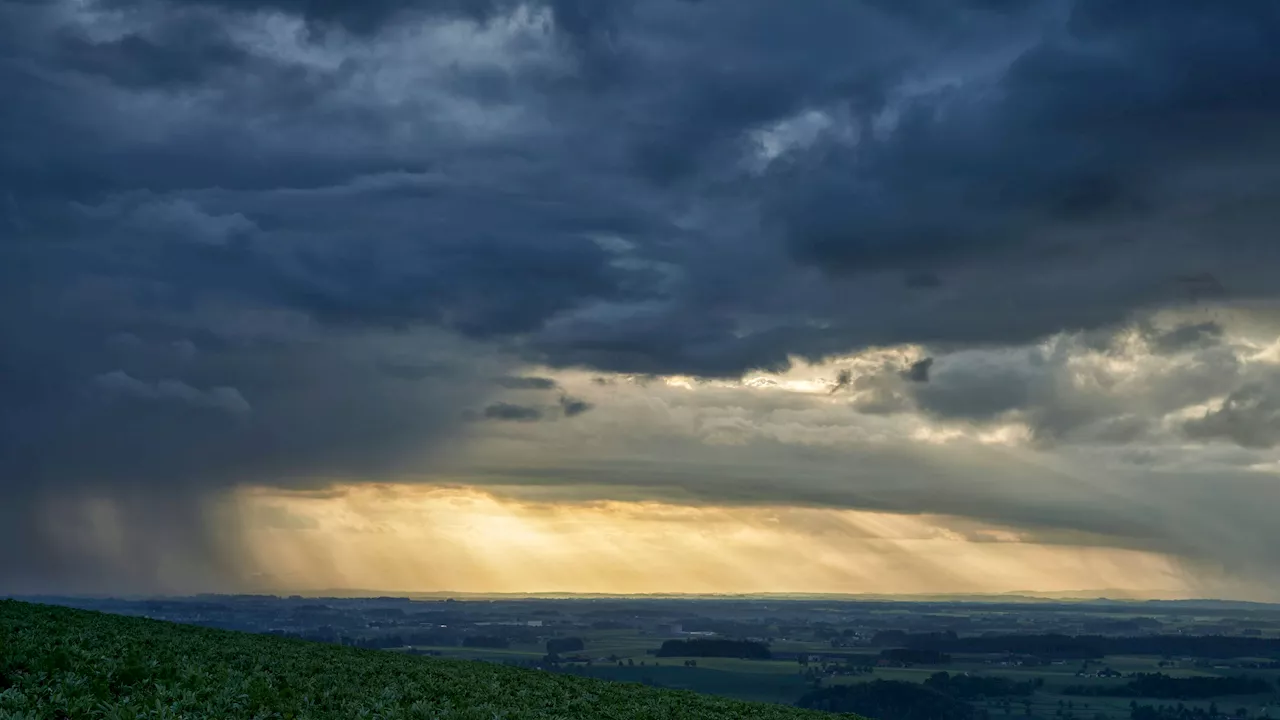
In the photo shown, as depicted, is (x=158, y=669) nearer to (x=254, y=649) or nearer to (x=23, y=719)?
(x=23, y=719)

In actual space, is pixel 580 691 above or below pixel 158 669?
below

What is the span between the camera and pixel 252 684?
92.3ft

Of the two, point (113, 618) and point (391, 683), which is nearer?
point (391, 683)

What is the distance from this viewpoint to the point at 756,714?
1944 inches

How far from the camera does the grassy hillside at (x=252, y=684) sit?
23.6 metres

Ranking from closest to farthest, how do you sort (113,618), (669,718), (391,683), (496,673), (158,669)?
(158,669) → (391,683) → (669,718) → (496,673) → (113,618)

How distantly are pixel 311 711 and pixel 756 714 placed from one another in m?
27.4

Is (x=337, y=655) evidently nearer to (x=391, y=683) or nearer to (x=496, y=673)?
(x=496, y=673)

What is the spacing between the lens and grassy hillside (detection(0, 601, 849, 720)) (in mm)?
23625

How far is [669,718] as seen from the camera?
43.3 metres

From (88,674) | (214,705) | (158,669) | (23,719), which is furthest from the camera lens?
(158,669)

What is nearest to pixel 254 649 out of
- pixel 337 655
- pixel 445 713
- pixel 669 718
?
pixel 337 655

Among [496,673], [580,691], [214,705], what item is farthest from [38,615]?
[214,705]

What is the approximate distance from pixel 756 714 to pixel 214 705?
30.4m
